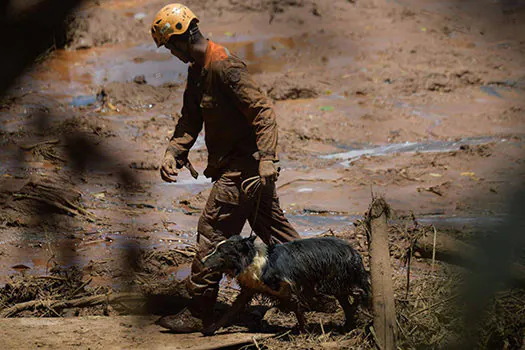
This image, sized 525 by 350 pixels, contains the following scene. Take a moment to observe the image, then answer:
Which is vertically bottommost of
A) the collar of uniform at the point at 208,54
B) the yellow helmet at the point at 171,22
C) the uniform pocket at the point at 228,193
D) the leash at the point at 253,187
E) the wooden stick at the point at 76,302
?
the wooden stick at the point at 76,302

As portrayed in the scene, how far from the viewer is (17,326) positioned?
5.04 m

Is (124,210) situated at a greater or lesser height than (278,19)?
lesser

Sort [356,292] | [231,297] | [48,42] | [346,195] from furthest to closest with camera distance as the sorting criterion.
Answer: [48,42]
[346,195]
[231,297]
[356,292]

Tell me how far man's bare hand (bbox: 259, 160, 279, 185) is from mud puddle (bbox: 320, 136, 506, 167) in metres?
5.69

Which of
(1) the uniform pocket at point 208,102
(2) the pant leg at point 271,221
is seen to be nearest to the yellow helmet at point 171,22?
(1) the uniform pocket at point 208,102

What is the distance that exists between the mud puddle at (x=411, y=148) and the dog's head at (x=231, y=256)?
5886mm

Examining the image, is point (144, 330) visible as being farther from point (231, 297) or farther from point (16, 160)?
point (16, 160)

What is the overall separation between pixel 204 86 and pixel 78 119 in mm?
6757

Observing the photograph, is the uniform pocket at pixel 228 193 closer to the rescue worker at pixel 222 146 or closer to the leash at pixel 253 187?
the rescue worker at pixel 222 146

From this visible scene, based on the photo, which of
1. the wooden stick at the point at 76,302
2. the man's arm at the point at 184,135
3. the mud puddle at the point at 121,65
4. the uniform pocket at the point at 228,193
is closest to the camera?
the uniform pocket at the point at 228,193

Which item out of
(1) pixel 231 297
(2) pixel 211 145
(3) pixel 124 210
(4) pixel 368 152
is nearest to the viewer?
(2) pixel 211 145

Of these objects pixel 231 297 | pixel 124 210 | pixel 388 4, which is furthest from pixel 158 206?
pixel 388 4

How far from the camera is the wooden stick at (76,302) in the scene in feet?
18.1

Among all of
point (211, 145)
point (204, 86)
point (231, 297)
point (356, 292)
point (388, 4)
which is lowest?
point (231, 297)
